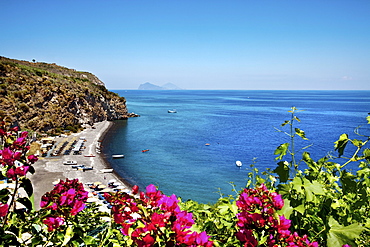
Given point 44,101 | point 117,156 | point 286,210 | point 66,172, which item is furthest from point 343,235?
point 44,101

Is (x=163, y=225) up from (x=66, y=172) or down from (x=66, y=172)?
up

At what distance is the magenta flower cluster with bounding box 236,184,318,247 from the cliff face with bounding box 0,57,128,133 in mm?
37372

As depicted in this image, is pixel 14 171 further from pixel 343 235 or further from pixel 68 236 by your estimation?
pixel 343 235

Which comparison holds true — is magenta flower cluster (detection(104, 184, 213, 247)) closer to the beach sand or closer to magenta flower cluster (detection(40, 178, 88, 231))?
magenta flower cluster (detection(40, 178, 88, 231))

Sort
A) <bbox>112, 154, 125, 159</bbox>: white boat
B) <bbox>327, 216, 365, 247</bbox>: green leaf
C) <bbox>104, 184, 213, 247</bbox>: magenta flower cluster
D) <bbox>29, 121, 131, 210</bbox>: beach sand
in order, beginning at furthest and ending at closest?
<bbox>112, 154, 125, 159</bbox>: white boat < <bbox>29, 121, 131, 210</bbox>: beach sand < <bbox>327, 216, 365, 247</bbox>: green leaf < <bbox>104, 184, 213, 247</bbox>: magenta flower cluster

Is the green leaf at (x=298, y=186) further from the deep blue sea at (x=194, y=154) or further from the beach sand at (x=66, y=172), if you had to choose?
the beach sand at (x=66, y=172)

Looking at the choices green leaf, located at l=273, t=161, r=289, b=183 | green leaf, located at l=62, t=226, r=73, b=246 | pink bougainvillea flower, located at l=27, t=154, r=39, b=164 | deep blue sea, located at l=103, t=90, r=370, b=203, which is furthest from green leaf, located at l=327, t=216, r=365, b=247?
deep blue sea, located at l=103, t=90, r=370, b=203

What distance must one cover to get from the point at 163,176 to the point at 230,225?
24.9 m

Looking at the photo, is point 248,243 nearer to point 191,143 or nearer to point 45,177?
point 45,177

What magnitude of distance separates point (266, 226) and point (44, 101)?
165 feet

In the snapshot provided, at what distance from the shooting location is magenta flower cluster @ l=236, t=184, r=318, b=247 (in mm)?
1481

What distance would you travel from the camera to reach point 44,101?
44.8m

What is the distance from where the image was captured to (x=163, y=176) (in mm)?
26453

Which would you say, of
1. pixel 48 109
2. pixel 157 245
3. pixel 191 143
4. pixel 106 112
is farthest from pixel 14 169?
pixel 106 112
